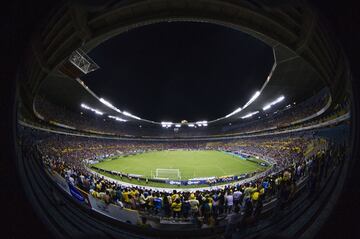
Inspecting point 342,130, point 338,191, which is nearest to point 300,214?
point 338,191

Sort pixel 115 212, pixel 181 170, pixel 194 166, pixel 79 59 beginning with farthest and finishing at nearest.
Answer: pixel 194 166
pixel 181 170
pixel 79 59
pixel 115 212

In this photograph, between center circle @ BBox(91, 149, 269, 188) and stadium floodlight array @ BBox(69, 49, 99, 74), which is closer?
stadium floodlight array @ BBox(69, 49, 99, 74)

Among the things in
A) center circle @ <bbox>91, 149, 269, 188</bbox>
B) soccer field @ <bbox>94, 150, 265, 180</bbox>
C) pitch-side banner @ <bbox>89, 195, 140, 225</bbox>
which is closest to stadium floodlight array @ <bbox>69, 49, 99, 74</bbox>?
pitch-side banner @ <bbox>89, 195, 140, 225</bbox>

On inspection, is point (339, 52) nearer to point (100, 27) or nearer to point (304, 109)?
point (304, 109)

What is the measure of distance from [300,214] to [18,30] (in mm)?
2234

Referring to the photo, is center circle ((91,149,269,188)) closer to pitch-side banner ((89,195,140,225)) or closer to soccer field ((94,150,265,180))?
soccer field ((94,150,265,180))

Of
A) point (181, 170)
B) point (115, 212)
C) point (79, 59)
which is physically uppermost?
point (79, 59)

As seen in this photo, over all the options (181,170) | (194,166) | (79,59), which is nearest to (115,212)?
(79,59)

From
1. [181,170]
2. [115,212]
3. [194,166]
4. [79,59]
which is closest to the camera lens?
[115,212]

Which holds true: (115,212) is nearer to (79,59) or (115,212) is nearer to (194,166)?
(79,59)

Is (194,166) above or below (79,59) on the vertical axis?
below

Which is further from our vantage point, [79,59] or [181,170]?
[181,170]

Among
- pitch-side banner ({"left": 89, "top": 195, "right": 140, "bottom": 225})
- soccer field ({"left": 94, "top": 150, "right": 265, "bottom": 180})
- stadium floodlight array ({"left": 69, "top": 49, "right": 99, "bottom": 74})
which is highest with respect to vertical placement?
stadium floodlight array ({"left": 69, "top": 49, "right": 99, "bottom": 74})

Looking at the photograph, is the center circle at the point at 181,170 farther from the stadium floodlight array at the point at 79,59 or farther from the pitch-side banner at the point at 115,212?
the stadium floodlight array at the point at 79,59
